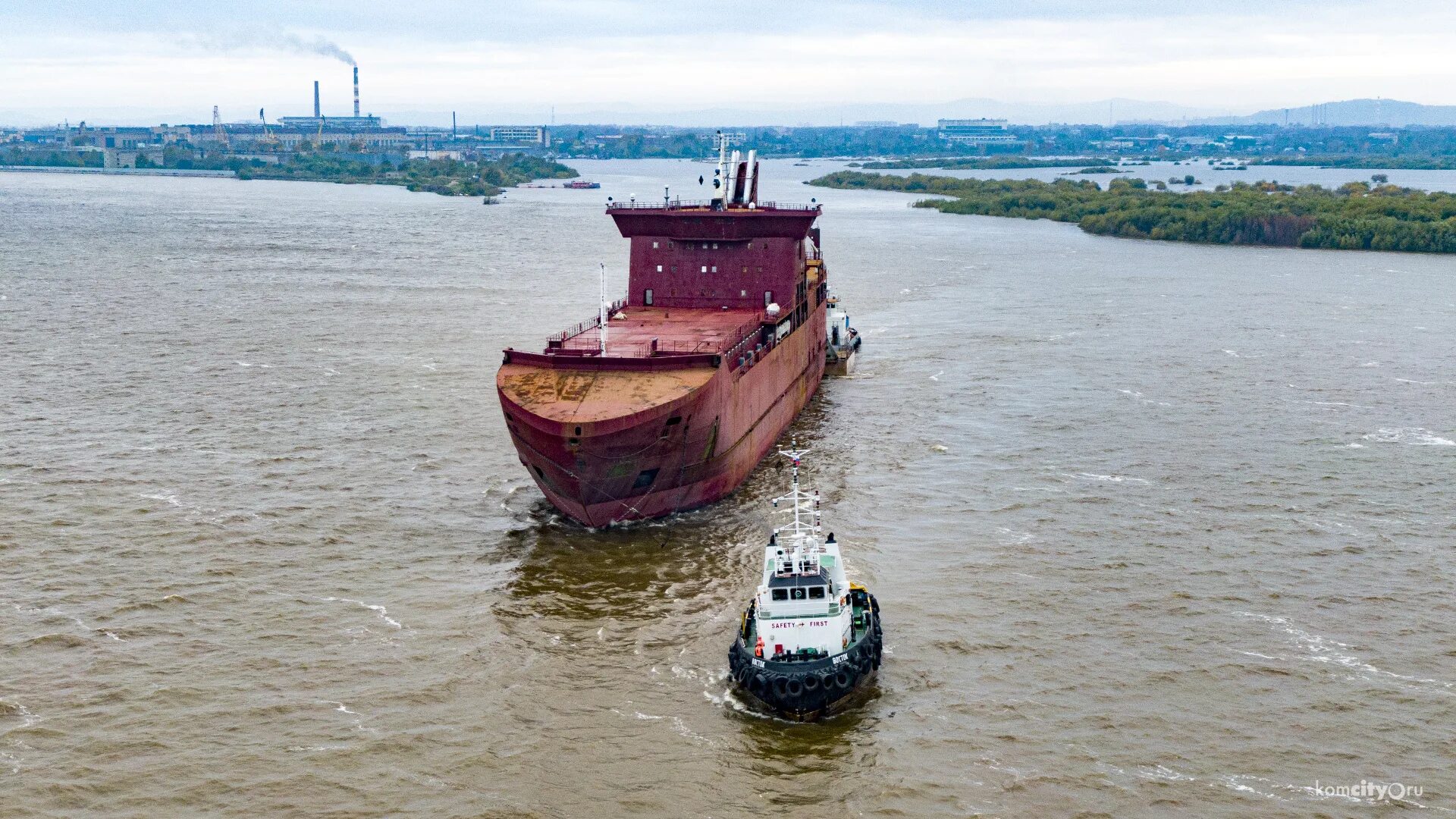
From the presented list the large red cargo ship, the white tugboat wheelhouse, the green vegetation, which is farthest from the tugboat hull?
the green vegetation

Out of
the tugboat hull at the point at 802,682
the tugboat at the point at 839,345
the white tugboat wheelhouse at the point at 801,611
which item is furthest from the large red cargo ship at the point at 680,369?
the tugboat hull at the point at 802,682

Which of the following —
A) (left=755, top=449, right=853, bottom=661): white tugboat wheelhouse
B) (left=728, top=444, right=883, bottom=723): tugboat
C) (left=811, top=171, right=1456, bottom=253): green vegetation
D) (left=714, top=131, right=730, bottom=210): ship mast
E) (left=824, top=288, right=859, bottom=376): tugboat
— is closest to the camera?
(left=728, top=444, right=883, bottom=723): tugboat

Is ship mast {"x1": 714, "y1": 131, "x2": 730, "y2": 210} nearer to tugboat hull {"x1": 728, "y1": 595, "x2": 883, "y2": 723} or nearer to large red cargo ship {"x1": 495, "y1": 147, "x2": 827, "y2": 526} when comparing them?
large red cargo ship {"x1": 495, "y1": 147, "x2": 827, "y2": 526}

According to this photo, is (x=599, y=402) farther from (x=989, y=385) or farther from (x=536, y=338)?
(x=536, y=338)

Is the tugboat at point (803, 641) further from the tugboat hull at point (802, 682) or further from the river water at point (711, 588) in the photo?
the river water at point (711, 588)

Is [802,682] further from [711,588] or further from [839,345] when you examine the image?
[839,345]

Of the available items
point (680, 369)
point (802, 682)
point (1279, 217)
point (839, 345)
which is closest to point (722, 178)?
point (839, 345)
